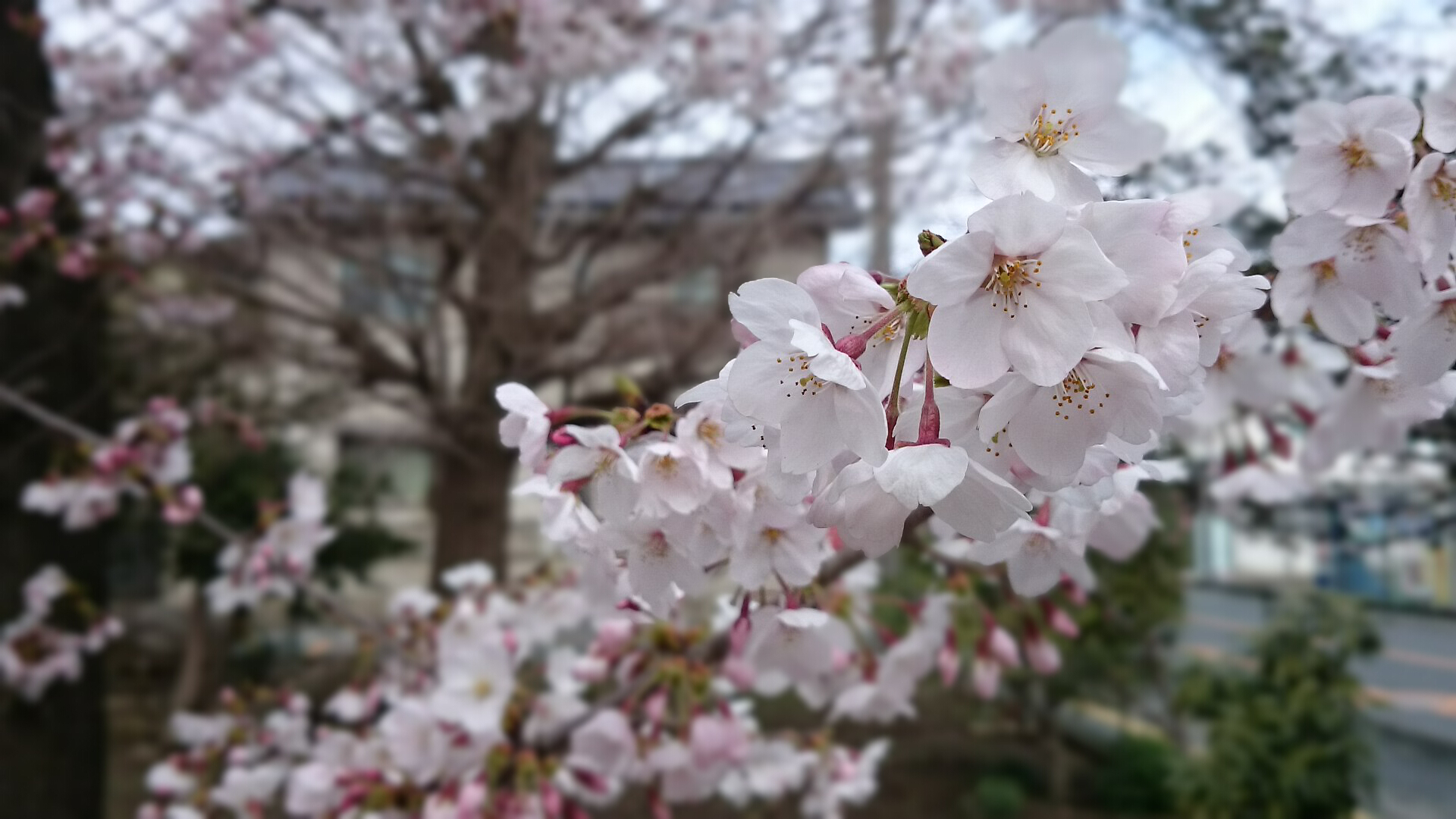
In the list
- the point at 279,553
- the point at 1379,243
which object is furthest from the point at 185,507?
the point at 1379,243

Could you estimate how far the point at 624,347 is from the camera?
3.88 metres

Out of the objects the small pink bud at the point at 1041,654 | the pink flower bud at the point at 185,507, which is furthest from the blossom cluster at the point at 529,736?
the pink flower bud at the point at 185,507

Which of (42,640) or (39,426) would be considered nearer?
(42,640)

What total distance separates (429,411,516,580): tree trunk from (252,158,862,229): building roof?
119cm

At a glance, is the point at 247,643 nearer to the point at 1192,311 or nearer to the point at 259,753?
the point at 259,753

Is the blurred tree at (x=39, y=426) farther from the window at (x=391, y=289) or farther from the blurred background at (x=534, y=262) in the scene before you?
the window at (x=391, y=289)

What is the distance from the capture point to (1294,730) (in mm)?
3672

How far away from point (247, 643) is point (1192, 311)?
27.5ft

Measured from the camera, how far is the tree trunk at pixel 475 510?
423 cm

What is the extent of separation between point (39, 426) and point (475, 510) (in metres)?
1.74

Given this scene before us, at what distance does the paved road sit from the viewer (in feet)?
15.5

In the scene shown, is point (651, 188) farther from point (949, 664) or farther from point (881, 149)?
point (949, 664)

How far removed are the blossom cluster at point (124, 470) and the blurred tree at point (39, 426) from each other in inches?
24.4

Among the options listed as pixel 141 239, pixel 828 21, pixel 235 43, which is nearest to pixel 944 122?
pixel 828 21
